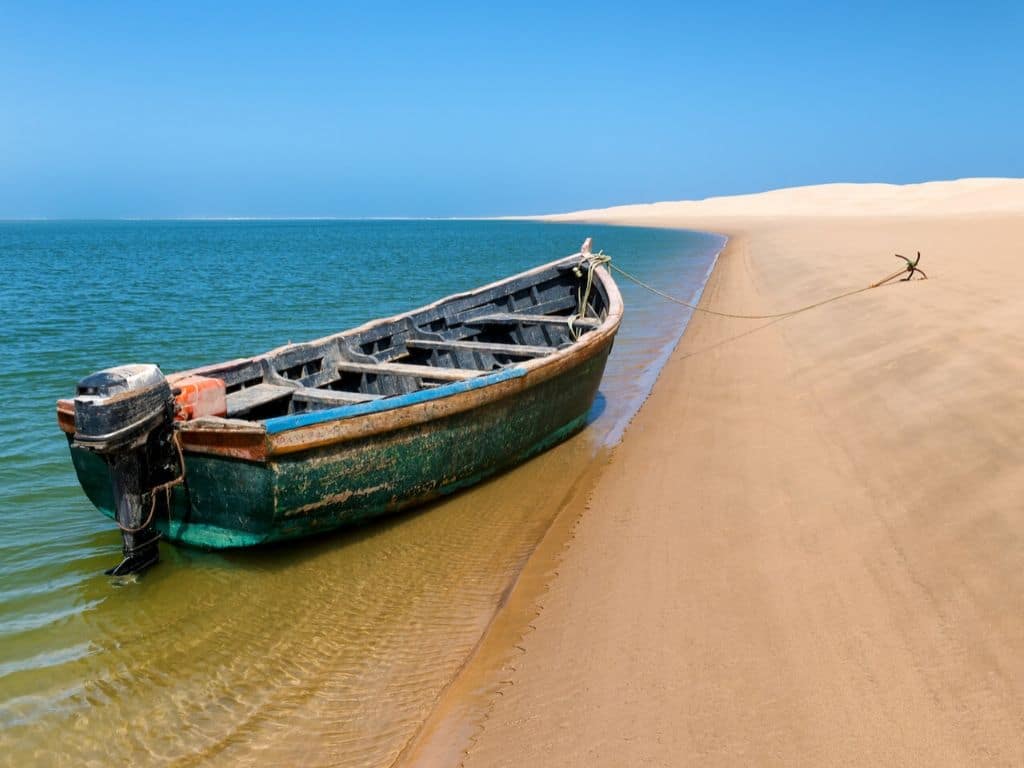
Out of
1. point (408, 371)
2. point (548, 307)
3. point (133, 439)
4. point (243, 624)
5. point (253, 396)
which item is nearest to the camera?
point (133, 439)

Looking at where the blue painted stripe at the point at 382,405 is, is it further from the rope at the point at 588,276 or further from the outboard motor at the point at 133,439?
the rope at the point at 588,276

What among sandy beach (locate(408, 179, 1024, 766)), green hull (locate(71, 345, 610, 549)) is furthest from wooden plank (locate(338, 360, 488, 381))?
sandy beach (locate(408, 179, 1024, 766))

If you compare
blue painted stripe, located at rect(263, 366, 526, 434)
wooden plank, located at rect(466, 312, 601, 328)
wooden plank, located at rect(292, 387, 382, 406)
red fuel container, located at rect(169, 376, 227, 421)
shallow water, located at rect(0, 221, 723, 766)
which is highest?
red fuel container, located at rect(169, 376, 227, 421)

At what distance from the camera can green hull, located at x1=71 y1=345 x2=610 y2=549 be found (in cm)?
423

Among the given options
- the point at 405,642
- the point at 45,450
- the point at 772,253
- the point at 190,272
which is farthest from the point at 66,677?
the point at 190,272

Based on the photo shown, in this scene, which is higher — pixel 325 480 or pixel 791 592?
pixel 325 480

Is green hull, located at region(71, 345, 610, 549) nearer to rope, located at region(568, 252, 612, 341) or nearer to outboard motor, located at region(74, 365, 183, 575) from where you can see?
outboard motor, located at region(74, 365, 183, 575)

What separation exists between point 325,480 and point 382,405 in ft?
1.97

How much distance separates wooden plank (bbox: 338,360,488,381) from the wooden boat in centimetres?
2

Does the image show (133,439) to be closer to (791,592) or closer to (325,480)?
(325,480)

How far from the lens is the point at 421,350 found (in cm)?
786

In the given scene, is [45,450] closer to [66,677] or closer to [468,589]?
[66,677]

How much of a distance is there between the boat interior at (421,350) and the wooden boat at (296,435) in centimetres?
2

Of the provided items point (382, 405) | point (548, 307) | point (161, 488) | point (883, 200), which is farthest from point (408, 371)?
point (883, 200)
